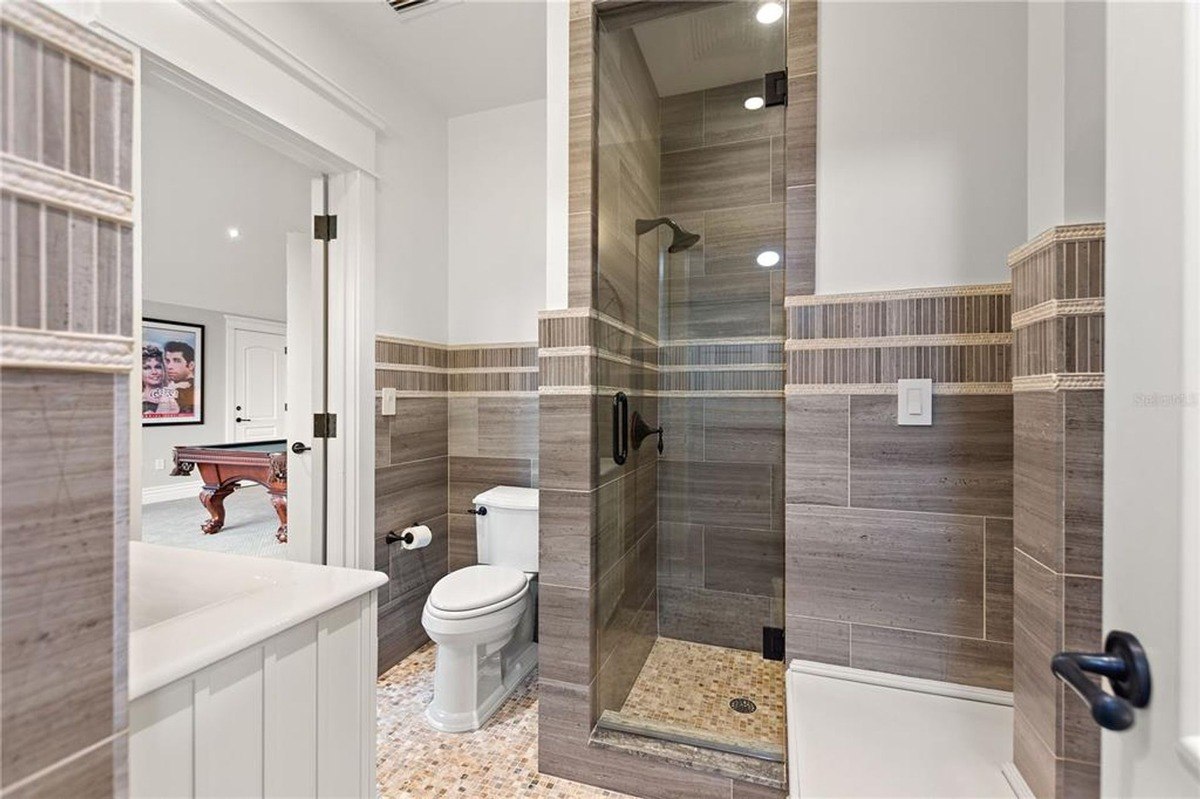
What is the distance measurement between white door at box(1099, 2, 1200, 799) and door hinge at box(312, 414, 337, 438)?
2312 millimetres

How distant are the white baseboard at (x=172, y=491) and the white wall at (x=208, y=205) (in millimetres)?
1900

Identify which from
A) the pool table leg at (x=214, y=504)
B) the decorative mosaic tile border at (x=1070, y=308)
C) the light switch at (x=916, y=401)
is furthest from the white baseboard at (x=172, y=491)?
the decorative mosaic tile border at (x=1070, y=308)

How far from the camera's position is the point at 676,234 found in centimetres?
212

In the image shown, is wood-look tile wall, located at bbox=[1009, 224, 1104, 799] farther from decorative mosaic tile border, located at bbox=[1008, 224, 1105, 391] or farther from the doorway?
the doorway

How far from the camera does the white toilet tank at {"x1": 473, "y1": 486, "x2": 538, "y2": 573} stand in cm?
235

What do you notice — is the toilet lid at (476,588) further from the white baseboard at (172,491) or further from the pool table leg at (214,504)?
the white baseboard at (172,491)

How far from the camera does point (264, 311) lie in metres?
5.51

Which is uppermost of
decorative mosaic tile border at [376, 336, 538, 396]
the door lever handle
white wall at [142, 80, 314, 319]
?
white wall at [142, 80, 314, 319]

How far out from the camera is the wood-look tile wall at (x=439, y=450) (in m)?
2.37

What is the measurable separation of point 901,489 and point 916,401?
240 mm

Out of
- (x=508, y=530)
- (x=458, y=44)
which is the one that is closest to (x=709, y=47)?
(x=458, y=44)

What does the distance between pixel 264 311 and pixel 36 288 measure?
5.84 metres

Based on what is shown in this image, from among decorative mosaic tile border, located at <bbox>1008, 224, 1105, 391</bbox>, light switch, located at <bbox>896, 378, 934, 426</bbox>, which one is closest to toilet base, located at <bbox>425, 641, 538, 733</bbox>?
light switch, located at <bbox>896, 378, 934, 426</bbox>

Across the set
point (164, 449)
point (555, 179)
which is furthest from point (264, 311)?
point (555, 179)
